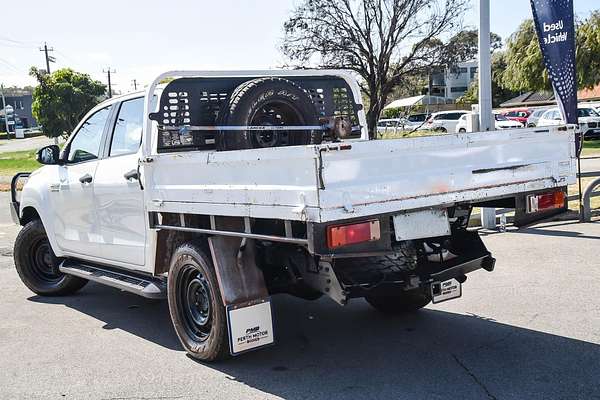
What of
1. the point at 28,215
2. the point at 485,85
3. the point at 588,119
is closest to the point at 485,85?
the point at 485,85

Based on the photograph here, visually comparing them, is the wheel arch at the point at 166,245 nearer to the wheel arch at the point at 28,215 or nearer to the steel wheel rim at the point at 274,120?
the steel wheel rim at the point at 274,120

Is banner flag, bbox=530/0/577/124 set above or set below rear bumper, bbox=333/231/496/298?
above

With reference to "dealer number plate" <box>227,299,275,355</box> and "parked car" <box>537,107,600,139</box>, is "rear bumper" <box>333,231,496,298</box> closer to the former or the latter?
"dealer number plate" <box>227,299,275,355</box>

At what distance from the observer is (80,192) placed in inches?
260

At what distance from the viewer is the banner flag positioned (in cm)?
966

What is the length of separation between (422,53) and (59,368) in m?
26.1

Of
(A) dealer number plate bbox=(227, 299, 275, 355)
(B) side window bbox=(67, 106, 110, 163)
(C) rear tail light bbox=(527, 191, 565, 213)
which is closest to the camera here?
(A) dealer number plate bbox=(227, 299, 275, 355)

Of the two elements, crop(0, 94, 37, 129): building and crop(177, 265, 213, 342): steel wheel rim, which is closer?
crop(177, 265, 213, 342): steel wheel rim

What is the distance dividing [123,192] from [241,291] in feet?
5.57

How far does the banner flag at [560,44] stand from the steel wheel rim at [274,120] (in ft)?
17.6

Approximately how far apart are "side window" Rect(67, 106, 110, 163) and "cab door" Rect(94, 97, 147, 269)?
258 mm

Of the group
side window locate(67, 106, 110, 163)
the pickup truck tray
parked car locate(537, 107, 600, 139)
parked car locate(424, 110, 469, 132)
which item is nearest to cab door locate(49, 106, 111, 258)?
side window locate(67, 106, 110, 163)

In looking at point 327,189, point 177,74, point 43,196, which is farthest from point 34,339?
point 327,189

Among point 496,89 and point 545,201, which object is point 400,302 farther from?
point 496,89
